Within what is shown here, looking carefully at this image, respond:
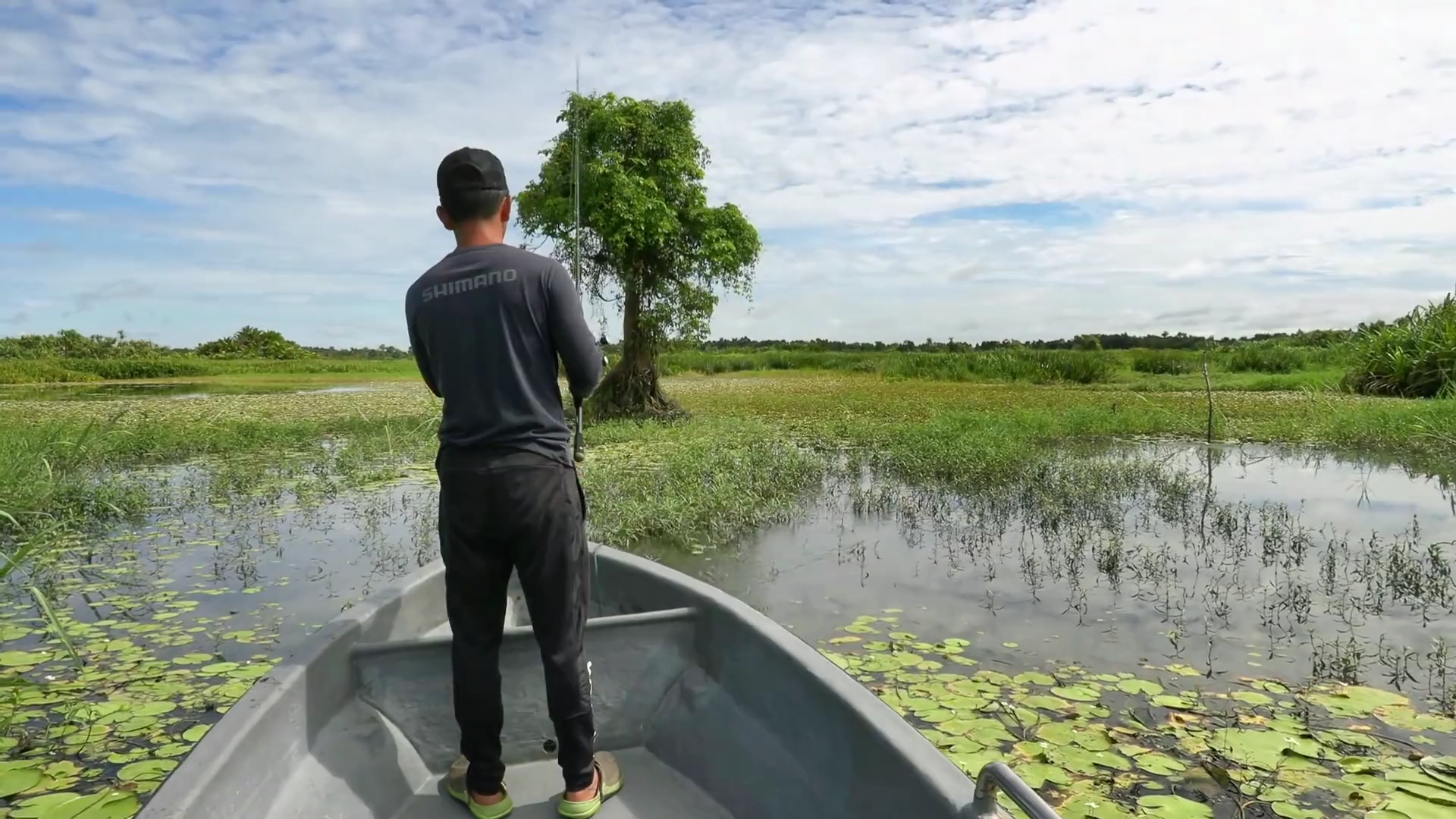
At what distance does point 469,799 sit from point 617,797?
0.41 metres

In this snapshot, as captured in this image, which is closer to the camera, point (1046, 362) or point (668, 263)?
point (668, 263)

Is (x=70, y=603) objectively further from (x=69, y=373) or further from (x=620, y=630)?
(x=69, y=373)

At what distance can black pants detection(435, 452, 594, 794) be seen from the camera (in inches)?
81.1

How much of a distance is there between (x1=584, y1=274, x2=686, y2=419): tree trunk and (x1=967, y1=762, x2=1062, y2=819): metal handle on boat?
42.2ft

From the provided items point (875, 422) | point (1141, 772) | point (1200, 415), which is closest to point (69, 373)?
point (875, 422)

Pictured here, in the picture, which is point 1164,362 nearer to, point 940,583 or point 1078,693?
point 940,583

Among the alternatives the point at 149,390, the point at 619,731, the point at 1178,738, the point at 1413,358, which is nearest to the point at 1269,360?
the point at 1413,358

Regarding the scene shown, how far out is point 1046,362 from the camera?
82.7 ft

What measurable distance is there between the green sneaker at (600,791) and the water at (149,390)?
21897 mm

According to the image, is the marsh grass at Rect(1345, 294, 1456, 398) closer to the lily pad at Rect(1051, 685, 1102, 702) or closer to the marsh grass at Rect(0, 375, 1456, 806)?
the marsh grass at Rect(0, 375, 1456, 806)

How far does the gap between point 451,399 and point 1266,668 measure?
12.2 feet

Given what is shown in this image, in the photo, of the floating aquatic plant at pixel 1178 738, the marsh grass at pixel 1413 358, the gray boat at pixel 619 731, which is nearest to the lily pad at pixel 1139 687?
the floating aquatic plant at pixel 1178 738

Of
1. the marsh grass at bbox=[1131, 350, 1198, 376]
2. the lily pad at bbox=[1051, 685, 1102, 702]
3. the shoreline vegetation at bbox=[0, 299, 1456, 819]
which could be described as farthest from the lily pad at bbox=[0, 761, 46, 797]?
the marsh grass at bbox=[1131, 350, 1198, 376]

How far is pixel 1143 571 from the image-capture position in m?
5.26
